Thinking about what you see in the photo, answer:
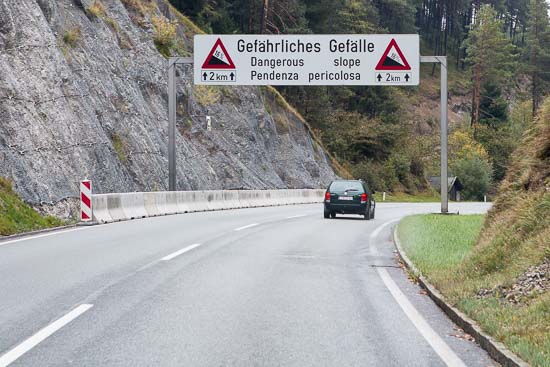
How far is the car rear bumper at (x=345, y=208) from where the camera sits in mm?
26828

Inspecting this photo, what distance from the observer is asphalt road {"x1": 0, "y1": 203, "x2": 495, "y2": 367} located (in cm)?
612

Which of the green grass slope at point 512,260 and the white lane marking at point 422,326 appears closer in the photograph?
the white lane marking at point 422,326

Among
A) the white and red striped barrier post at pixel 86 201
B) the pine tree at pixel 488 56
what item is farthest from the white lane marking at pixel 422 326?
the pine tree at pixel 488 56

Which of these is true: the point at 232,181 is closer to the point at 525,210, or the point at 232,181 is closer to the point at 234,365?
the point at 525,210

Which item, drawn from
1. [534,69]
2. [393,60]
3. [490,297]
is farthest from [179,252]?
[534,69]

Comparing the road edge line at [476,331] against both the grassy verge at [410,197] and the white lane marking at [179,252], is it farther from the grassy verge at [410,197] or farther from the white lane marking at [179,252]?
the grassy verge at [410,197]

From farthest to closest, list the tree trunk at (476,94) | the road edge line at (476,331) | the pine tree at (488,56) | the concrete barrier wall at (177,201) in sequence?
the pine tree at (488,56) < the tree trunk at (476,94) < the concrete barrier wall at (177,201) < the road edge line at (476,331)

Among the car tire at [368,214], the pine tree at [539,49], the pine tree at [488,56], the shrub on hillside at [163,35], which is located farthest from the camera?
the pine tree at [539,49]

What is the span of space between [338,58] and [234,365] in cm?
2406

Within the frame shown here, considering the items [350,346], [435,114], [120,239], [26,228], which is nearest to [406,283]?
[350,346]

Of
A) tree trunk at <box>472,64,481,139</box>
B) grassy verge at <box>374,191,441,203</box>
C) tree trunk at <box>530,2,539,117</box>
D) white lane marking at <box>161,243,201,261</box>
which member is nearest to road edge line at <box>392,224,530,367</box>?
white lane marking at <box>161,243,201,261</box>

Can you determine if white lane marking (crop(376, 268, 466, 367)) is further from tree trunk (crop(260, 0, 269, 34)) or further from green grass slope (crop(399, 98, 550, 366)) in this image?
tree trunk (crop(260, 0, 269, 34))

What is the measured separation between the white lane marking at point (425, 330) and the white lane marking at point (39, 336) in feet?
11.2

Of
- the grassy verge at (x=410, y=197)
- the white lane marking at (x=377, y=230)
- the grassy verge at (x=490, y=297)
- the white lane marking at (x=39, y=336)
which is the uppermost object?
the grassy verge at (x=490, y=297)
